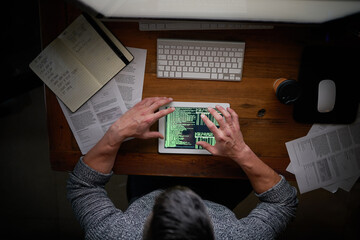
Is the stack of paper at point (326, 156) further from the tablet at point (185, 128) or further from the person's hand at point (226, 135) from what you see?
the tablet at point (185, 128)

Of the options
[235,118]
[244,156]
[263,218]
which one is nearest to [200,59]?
[235,118]

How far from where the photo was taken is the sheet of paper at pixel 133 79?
1063 millimetres

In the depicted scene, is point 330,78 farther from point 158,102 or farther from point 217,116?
point 158,102

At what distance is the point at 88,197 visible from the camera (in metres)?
0.97

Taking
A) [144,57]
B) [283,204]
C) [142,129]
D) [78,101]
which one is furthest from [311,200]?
[78,101]

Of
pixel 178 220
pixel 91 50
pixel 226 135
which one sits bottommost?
pixel 178 220

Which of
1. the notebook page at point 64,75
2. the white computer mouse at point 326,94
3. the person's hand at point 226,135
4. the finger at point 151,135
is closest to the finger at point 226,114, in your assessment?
the person's hand at point 226,135

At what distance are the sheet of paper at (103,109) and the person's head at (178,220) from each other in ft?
1.63

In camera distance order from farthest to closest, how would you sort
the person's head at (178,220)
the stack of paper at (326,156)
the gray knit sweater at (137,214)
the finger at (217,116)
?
the stack of paper at (326,156)
the finger at (217,116)
the gray knit sweater at (137,214)
the person's head at (178,220)

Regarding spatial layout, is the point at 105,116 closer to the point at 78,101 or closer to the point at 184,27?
the point at 78,101

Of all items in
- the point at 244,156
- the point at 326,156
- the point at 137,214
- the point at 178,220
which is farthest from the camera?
the point at 326,156

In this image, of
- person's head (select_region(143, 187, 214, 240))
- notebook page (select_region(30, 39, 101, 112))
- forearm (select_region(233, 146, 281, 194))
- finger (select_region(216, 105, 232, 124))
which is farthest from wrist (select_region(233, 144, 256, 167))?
notebook page (select_region(30, 39, 101, 112))

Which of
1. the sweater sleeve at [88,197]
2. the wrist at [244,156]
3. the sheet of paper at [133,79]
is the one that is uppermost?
the sheet of paper at [133,79]

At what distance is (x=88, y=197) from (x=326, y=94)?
3.24 feet
